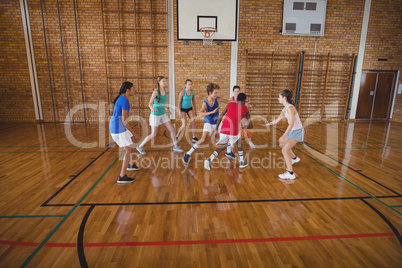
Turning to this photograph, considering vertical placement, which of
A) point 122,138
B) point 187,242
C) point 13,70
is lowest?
point 187,242

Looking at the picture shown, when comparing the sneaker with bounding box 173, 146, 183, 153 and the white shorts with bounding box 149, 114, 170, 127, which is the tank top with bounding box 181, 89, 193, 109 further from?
the sneaker with bounding box 173, 146, 183, 153

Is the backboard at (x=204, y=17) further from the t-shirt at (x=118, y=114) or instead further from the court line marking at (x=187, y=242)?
the court line marking at (x=187, y=242)

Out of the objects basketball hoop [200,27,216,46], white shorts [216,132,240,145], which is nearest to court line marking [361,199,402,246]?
white shorts [216,132,240,145]

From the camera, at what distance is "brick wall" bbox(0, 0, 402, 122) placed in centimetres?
843

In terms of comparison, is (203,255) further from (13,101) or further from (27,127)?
(13,101)

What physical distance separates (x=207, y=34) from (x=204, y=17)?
2.02 feet

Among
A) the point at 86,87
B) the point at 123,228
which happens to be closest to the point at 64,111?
the point at 86,87

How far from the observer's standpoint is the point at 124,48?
873 cm

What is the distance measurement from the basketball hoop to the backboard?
4.3 inches

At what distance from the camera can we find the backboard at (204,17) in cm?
843

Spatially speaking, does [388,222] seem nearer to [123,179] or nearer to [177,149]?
[123,179]

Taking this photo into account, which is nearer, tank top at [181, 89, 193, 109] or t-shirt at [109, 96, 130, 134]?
t-shirt at [109, 96, 130, 134]

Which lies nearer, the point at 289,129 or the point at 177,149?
the point at 289,129

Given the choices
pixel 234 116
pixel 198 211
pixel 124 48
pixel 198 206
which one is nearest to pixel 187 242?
pixel 198 211
